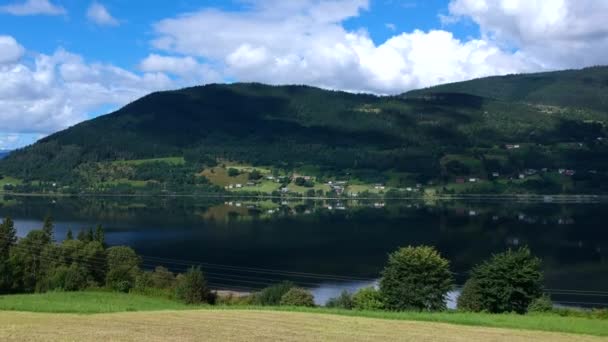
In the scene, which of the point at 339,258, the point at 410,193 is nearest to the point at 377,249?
the point at 339,258

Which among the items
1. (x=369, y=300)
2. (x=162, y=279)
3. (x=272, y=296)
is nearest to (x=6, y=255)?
(x=162, y=279)

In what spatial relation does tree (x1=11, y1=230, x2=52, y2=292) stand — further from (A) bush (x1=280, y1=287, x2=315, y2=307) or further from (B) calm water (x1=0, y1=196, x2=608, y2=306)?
(A) bush (x1=280, y1=287, x2=315, y2=307)

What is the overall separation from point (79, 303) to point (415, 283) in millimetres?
23068

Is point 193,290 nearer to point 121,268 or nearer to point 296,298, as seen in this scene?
point 296,298

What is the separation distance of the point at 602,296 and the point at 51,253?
4959cm

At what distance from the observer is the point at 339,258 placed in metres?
82.9

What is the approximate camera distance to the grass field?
2042 centimetres

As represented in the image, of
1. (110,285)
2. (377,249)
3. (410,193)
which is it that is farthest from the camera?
(410,193)

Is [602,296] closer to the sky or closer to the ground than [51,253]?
closer to the ground

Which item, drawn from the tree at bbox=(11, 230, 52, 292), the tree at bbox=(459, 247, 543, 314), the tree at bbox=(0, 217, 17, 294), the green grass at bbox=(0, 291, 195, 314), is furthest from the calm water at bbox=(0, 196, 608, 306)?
the green grass at bbox=(0, 291, 195, 314)

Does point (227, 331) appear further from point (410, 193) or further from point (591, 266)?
point (410, 193)

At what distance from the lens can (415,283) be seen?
149 feet

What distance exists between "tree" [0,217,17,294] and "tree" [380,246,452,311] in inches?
1095

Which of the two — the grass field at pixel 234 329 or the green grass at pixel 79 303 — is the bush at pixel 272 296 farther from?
the grass field at pixel 234 329
